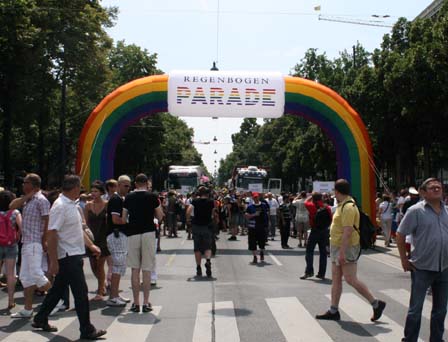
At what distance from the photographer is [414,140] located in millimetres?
35938

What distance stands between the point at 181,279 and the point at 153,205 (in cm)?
388

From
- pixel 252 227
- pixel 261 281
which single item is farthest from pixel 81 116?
pixel 261 281

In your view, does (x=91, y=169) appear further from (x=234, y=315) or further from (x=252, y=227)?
(x=234, y=315)

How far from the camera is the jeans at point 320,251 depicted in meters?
13.0

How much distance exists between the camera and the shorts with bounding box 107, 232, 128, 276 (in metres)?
9.67

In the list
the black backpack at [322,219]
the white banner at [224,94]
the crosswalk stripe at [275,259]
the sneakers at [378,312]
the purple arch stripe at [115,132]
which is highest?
the white banner at [224,94]

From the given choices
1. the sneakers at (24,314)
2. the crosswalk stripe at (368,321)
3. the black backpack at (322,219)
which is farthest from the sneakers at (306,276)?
the sneakers at (24,314)

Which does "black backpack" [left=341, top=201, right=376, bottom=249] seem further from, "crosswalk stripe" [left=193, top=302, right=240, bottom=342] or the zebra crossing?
"crosswalk stripe" [left=193, top=302, right=240, bottom=342]

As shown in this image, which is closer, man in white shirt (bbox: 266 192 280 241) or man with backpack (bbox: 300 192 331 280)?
man with backpack (bbox: 300 192 331 280)

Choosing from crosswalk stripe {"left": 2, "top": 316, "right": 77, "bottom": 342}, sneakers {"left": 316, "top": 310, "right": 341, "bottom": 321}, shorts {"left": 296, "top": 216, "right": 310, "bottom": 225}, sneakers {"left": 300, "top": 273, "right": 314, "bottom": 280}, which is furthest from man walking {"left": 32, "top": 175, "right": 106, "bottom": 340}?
shorts {"left": 296, "top": 216, "right": 310, "bottom": 225}

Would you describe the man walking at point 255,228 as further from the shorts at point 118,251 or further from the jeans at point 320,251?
the shorts at point 118,251

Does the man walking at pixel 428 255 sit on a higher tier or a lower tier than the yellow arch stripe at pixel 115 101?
lower

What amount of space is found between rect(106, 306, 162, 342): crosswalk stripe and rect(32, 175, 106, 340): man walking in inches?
9.5

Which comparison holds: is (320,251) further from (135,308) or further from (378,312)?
(135,308)
